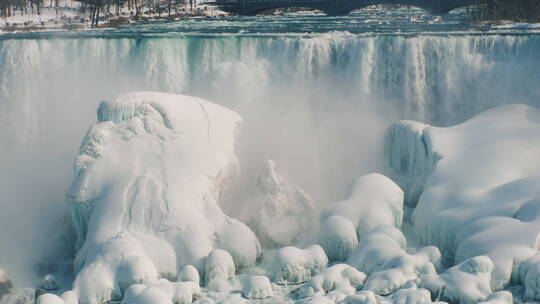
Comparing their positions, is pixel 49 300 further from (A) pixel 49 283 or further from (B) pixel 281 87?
(B) pixel 281 87

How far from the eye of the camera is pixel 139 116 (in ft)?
63.4

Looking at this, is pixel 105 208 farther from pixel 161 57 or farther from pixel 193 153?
pixel 161 57

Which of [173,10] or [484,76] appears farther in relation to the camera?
[173,10]

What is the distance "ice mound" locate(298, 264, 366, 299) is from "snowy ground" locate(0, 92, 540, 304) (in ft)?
0.11

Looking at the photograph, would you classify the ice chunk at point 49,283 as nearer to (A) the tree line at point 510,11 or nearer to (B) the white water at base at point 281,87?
(B) the white water at base at point 281,87

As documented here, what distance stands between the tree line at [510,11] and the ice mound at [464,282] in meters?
27.5

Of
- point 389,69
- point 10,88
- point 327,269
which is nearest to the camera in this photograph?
point 327,269

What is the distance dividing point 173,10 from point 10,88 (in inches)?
1901

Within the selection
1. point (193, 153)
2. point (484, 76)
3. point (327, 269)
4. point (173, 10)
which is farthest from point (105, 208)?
point (173, 10)

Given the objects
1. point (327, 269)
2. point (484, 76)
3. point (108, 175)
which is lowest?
point (327, 269)

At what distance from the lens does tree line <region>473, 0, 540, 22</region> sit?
133ft

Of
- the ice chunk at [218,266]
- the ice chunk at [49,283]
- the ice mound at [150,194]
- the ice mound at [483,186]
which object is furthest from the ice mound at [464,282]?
the ice chunk at [49,283]

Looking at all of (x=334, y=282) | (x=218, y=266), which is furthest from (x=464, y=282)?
(x=218, y=266)

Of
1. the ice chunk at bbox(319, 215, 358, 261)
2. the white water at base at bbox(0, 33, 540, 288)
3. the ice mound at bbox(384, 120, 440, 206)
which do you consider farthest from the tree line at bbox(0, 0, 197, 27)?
the ice chunk at bbox(319, 215, 358, 261)
